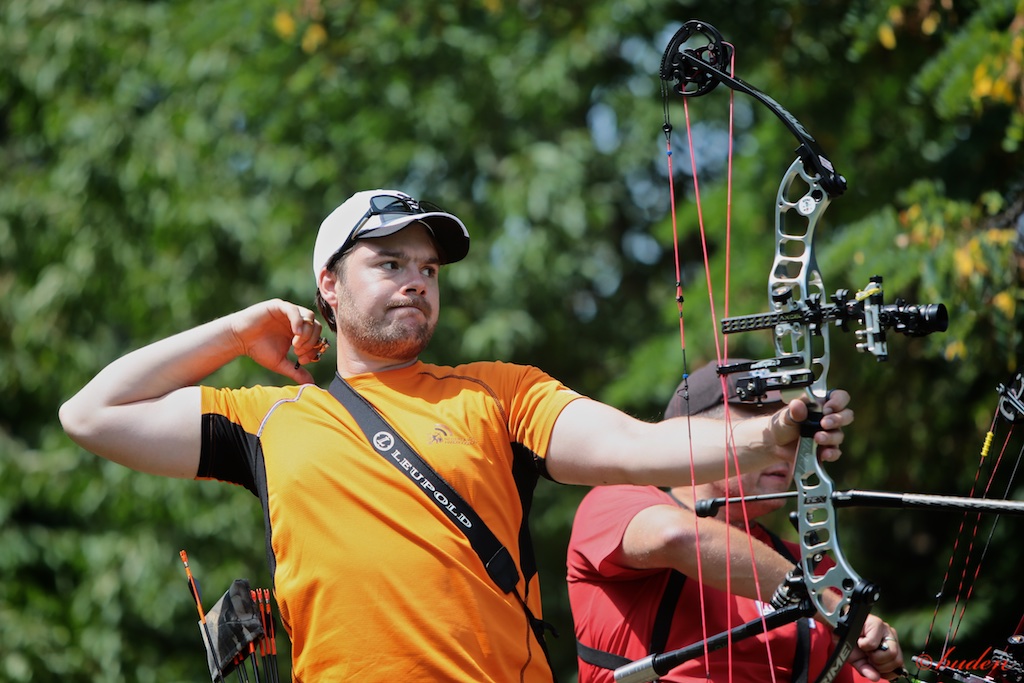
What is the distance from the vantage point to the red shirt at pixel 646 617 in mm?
3420

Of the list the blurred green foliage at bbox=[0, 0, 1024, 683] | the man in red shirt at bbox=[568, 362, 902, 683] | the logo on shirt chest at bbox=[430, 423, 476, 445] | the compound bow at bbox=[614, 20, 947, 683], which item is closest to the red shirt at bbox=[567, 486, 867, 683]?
the man in red shirt at bbox=[568, 362, 902, 683]

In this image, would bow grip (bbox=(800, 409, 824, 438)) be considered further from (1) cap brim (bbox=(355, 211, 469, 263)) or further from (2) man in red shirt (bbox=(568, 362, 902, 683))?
(1) cap brim (bbox=(355, 211, 469, 263))

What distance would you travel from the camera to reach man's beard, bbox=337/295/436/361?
3.32 meters

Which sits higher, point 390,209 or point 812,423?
point 390,209

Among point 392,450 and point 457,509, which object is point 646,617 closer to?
point 457,509

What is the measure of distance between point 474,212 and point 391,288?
6255 millimetres

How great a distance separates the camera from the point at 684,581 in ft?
11.5

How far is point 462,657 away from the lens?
2.94 m

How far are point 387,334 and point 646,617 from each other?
1084mm

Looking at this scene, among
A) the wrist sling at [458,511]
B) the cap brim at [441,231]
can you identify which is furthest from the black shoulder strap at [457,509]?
the cap brim at [441,231]

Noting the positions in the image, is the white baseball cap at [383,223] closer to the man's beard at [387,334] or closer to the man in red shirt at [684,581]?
the man's beard at [387,334]

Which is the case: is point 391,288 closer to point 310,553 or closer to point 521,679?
point 310,553

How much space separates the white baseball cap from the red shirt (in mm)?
896

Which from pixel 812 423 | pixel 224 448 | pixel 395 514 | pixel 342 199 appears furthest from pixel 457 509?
pixel 342 199
